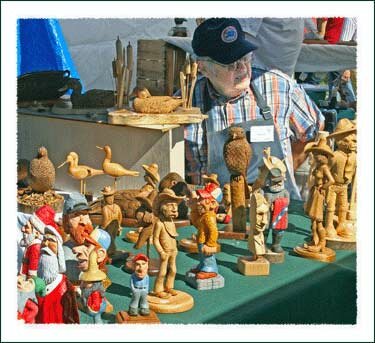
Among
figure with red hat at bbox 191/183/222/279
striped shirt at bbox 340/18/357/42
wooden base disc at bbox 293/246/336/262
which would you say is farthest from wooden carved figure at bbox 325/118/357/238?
striped shirt at bbox 340/18/357/42

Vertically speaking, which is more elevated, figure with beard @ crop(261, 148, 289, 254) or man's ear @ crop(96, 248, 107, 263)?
figure with beard @ crop(261, 148, 289, 254)

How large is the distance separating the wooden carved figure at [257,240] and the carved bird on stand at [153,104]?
0.78 meters

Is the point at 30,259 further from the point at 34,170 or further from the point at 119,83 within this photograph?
the point at 119,83

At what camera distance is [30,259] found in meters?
3.19

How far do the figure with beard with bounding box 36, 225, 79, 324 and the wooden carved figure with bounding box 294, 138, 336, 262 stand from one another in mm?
1129

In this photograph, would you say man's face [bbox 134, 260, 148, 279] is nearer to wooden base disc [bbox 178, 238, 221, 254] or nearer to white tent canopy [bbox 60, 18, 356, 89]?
wooden base disc [bbox 178, 238, 221, 254]

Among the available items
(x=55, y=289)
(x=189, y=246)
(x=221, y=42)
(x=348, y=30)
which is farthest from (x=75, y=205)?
(x=348, y=30)

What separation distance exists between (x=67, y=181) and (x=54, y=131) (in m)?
0.28

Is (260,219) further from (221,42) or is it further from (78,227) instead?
(221,42)

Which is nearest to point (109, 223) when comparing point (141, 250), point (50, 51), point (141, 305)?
point (141, 250)

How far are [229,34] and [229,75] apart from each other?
8.9 inches

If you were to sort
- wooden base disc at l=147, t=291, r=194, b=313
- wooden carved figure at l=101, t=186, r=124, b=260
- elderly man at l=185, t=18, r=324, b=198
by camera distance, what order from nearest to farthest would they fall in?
wooden base disc at l=147, t=291, r=194, b=313
wooden carved figure at l=101, t=186, r=124, b=260
elderly man at l=185, t=18, r=324, b=198

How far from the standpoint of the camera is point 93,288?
3057 millimetres

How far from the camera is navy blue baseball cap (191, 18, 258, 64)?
443 cm
